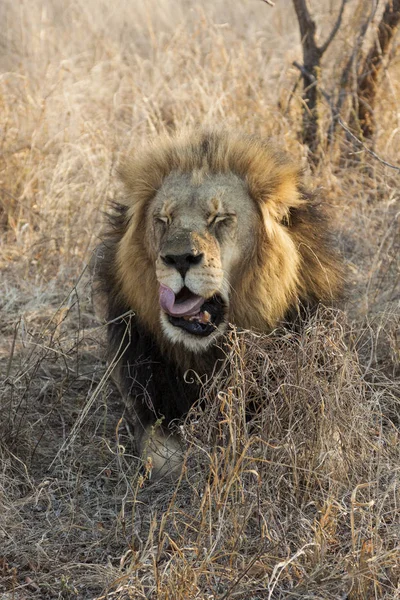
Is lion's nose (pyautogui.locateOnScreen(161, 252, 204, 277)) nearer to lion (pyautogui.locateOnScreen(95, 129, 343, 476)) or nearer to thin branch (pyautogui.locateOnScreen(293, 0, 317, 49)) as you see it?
lion (pyautogui.locateOnScreen(95, 129, 343, 476))

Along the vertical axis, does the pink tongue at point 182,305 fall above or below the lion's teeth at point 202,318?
above

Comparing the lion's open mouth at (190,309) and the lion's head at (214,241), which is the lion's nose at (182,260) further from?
the lion's open mouth at (190,309)

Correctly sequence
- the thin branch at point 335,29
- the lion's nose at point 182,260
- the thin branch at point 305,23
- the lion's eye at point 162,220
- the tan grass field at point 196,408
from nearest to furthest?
1. the tan grass field at point 196,408
2. the lion's nose at point 182,260
3. the lion's eye at point 162,220
4. the thin branch at point 335,29
5. the thin branch at point 305,23

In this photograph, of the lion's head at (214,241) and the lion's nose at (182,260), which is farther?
the lion's head at (214,241)

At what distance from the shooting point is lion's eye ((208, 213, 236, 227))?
3.76 metres

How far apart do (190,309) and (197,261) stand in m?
0.20

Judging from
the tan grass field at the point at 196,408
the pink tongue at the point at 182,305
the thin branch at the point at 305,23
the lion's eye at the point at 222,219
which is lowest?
the tan grass field at the point at 196,408

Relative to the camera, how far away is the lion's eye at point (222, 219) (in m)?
3.76

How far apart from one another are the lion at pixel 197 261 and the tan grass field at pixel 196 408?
0.16m

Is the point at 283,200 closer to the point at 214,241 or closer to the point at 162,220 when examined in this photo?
the point at 214,241

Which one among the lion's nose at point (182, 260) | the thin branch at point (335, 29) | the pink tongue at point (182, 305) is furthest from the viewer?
the thin branch at point (335, 29)

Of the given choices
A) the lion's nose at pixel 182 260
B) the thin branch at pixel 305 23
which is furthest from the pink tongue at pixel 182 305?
the thin branch at pixel 305 23

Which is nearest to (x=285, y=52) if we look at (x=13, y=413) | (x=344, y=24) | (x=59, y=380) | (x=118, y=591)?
(x=344, y=24)

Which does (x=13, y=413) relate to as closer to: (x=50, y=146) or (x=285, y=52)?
(x=50, y=146)
